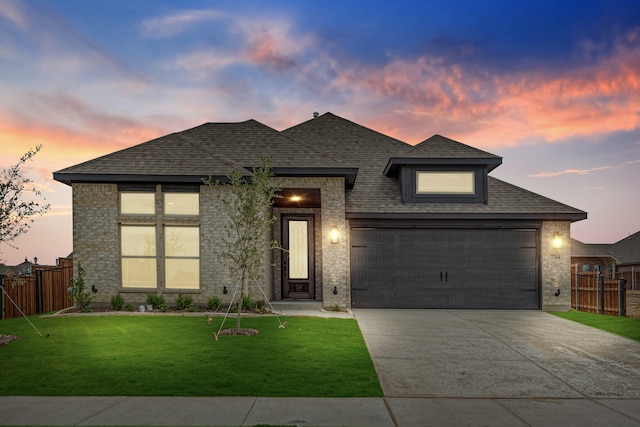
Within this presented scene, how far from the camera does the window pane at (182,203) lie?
13422 mm

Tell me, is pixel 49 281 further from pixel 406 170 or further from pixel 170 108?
pixel 406 170

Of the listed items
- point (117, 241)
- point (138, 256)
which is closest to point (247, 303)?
point (138, 256)

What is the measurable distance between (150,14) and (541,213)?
567 inches

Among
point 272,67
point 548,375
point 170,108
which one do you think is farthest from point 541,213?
point 170,108

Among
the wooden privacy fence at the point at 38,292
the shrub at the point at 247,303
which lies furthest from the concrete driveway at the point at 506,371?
the wooden privacy fence at the point at 38,292

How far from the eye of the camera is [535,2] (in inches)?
501

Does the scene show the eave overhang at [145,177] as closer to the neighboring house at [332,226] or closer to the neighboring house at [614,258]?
the neighboring house at [332,226]

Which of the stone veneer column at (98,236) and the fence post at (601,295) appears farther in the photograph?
the fence post at (601,295)

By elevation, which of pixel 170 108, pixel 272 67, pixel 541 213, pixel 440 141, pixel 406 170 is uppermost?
pixel 272 67

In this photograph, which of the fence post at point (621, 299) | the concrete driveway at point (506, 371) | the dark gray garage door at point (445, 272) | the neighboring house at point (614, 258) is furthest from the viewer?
the neighboring house at point (614, 258)

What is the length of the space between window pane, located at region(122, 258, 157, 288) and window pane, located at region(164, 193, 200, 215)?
5.97 ft

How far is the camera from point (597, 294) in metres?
14.6

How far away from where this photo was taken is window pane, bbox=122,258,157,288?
13375mm

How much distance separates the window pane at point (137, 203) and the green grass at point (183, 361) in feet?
12.7
